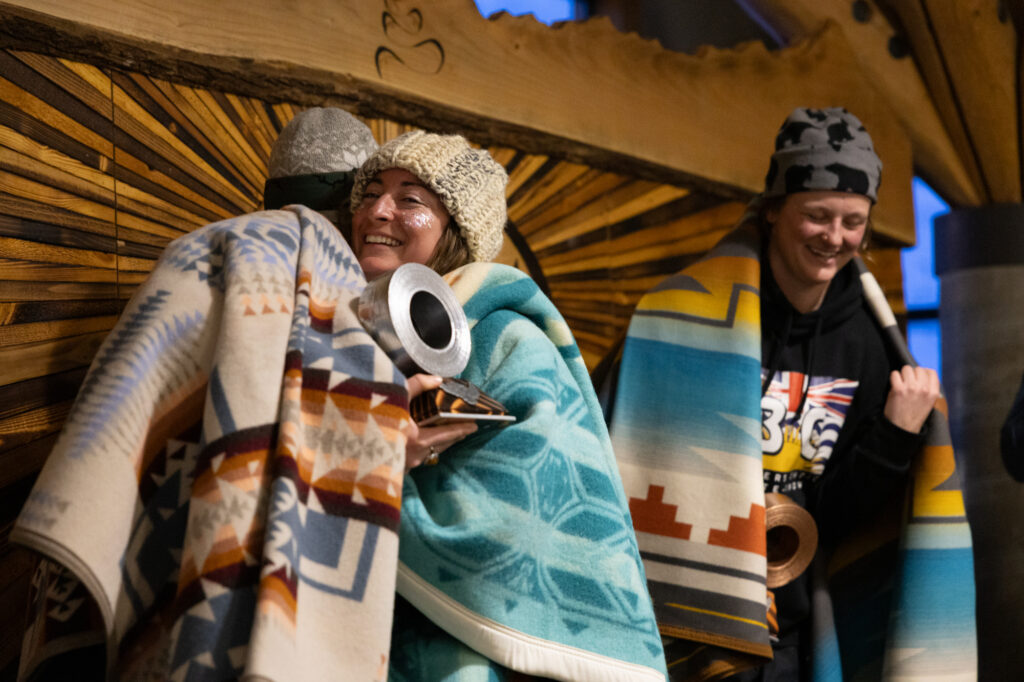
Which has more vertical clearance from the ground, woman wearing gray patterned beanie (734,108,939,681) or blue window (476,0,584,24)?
blue window (476,0,584,24)

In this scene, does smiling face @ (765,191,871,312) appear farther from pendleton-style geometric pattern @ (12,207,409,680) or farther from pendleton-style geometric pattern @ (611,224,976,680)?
pendleton-style geometric pattern @ (12,207,409,680)

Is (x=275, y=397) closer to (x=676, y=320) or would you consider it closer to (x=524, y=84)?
(x=676, y=320)

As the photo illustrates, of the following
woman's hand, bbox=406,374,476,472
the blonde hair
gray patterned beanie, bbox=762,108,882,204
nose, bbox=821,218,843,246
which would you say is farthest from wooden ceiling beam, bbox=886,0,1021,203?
woman's hand, bbox=406,374,476,472

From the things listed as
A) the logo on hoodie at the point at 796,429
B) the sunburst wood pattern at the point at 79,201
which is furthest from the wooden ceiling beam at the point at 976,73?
the sunburst wood pattern at the point at 79,201

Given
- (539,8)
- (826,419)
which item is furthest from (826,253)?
(539,8)

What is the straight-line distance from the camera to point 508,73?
2.42 meters

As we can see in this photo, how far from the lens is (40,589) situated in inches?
51.1

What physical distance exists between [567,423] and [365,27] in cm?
110

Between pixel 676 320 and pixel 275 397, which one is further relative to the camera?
pixel 676 320

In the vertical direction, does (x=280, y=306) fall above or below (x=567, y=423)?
Result: above

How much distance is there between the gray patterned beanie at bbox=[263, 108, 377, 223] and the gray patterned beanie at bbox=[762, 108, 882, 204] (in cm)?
94

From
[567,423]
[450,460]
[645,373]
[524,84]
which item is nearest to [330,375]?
[450,460]

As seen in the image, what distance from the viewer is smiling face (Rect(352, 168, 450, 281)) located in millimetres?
1686

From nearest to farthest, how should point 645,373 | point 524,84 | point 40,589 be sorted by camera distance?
point 40,589 < point 645,373 < point 524,84
